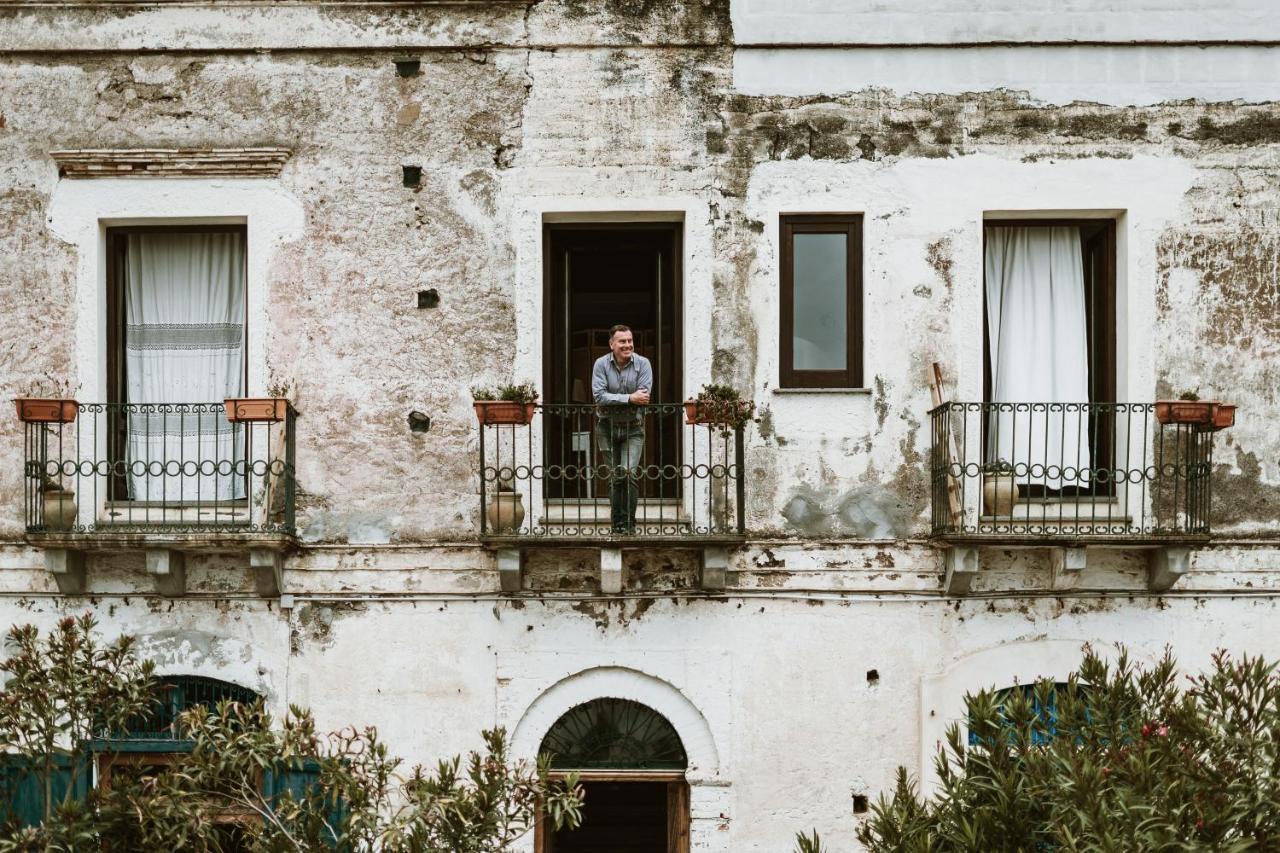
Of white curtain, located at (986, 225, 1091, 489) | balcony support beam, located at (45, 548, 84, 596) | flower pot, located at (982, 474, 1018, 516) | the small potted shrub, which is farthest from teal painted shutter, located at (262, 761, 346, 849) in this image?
white curtain, located at (986, 225, 1091, 489)

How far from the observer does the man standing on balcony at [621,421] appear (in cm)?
1128

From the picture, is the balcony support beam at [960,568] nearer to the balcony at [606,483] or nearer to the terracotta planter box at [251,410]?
the balcony at [606,483]

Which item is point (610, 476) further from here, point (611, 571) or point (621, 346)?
point (621, 346)

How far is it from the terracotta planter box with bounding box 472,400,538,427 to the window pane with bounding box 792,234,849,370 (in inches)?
82.1

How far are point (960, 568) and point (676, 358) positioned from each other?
8.47 feet

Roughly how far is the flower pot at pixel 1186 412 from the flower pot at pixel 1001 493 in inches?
44.8

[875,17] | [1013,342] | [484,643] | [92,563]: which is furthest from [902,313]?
[92,563]

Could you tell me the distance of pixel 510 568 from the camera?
11.4 metres

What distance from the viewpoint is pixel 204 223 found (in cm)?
1213

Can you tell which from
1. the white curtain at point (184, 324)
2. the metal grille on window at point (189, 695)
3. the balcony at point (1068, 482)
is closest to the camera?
the balcony at point (1068, 482)

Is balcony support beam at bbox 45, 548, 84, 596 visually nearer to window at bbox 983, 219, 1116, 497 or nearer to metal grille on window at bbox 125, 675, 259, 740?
metal grille on window at bbox 125, 675, 259, 740

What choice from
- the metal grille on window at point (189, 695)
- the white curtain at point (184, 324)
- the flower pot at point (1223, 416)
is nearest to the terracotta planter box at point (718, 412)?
the flower pot at point (1223, 416)

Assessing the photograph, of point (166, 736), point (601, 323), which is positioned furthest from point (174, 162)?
point (166, 736)

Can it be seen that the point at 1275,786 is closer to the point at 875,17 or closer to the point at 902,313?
the point at 902,313
